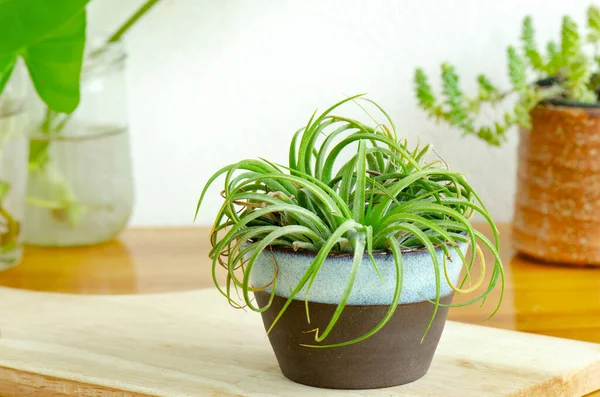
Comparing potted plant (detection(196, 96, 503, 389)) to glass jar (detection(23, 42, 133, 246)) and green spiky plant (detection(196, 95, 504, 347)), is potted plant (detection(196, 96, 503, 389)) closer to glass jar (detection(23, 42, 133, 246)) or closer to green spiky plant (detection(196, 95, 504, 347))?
green spiky plant (detection(196, 95, 504, 347))

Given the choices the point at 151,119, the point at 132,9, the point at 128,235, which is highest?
the point at 132,9

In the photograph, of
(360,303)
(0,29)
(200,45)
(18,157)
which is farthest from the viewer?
(200,45)

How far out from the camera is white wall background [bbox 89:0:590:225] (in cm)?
111

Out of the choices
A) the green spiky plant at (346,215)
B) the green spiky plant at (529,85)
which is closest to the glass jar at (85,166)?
the green spiky plant at (529,85)

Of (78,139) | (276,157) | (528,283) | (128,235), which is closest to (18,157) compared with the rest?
(78,139)

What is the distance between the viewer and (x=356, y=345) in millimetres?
551

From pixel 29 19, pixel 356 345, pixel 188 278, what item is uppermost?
pixel 29 19

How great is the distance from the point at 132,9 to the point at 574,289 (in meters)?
0.61

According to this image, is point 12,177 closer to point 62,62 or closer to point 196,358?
point 62,62

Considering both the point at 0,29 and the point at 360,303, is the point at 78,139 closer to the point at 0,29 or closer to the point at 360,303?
the point at 0,29

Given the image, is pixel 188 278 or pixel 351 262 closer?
pixel 351 262

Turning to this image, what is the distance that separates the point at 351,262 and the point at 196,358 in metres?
0.18

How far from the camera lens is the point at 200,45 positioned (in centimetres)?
112

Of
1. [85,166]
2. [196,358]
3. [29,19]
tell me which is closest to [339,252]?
[196,358]
